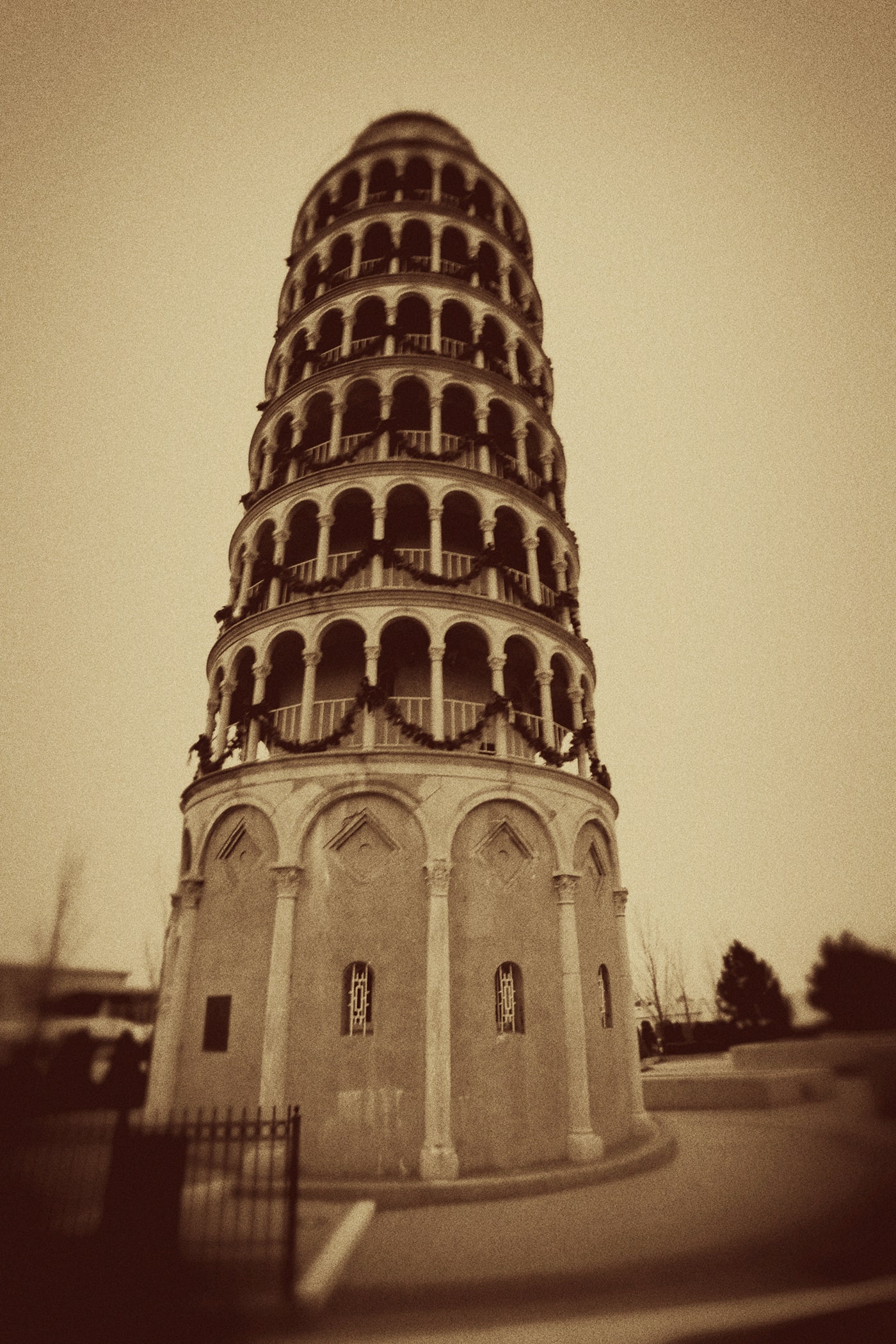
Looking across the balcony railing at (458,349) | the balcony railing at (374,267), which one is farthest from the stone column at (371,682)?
the balcony railing at (374,267)

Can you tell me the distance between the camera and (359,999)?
16172 millimetres

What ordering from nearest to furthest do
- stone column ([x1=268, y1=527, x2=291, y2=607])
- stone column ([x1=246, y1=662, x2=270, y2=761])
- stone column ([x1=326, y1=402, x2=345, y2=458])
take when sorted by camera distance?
1. stone column ([x1=246, y1=662, x2=270, y2=761])
2. stone column ([x1=268, y1=527, x2=291, y2=607])
3. stone column ([x1=326, y1=402, x2=345, y2=458])

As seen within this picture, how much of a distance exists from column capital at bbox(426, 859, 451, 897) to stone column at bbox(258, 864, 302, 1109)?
306cm

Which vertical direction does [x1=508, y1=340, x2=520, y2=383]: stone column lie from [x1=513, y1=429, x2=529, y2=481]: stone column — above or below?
above

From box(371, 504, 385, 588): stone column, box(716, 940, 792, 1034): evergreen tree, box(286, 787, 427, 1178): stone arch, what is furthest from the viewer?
box(371, 504, 385, 588): stone column

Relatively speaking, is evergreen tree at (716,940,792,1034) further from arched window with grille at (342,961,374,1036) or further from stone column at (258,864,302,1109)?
stone column at (258,864,302,1109)

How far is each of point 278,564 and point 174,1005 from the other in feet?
39.5

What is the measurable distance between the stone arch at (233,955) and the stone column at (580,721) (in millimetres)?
8988

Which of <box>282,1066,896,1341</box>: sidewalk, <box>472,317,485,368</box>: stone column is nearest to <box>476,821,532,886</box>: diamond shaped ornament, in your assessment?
<box>282,1066,896,1341</box>: sidewalk

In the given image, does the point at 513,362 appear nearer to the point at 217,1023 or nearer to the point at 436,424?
the point at 436,424

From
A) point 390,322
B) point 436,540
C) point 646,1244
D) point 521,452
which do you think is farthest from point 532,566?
point 646,1244

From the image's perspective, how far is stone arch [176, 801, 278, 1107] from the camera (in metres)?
16.4

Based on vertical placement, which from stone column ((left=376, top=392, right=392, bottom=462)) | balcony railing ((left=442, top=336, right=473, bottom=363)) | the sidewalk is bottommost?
the sidewalk

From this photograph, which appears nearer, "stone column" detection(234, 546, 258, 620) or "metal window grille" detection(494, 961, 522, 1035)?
"metal window grille" detection(494, 961, 522, 1035)
